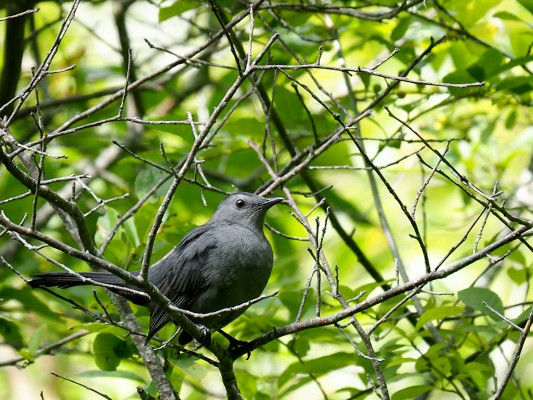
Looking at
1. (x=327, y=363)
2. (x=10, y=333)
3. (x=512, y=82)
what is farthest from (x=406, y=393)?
(x=10, y=333)

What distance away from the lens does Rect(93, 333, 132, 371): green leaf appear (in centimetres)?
462

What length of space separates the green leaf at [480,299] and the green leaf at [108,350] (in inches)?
77.6

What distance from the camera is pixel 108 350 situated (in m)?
4.66

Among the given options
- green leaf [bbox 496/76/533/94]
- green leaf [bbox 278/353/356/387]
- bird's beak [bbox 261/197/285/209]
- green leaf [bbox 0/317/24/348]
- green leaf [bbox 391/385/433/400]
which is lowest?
green leaf [bbox 391/385/433/400]

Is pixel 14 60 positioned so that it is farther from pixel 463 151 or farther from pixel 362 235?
pixel 362 235

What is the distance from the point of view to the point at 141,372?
29.8ft

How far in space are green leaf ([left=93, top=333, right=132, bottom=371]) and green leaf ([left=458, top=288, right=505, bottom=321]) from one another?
197 centimetres

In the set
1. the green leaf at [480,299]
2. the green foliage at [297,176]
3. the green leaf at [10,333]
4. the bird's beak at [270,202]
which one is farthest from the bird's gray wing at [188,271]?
the green leaf at [480,299]

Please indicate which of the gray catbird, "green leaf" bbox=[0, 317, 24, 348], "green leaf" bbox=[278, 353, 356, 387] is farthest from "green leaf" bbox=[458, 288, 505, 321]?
"green leaf" bbox=[0, 317, 24, 348]

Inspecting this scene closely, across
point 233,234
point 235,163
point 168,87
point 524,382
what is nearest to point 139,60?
point 168,87

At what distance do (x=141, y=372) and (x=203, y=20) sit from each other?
416cm

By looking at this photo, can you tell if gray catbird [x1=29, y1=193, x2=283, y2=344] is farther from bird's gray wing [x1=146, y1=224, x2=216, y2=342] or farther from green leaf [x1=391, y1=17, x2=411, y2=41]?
green leaf [x1=391, y1=17, x2=411, y2=41]

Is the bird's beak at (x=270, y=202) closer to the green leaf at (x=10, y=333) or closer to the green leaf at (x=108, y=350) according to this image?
the green leaf at (x=108, y=350)

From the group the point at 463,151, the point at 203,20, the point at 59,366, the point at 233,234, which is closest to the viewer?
the point at 233,234
